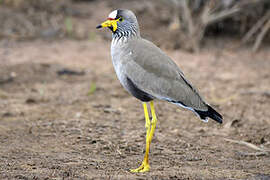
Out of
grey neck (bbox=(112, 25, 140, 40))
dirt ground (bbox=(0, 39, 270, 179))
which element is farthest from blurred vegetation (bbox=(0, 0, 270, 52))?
grey neck (bbox=(112, 25, 140, 40))

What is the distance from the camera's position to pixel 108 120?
5.62 meters

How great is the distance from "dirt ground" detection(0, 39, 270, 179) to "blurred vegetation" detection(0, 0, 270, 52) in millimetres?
522

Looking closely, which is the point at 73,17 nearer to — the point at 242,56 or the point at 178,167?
the point at 242,56

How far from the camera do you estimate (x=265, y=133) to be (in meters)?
5.27

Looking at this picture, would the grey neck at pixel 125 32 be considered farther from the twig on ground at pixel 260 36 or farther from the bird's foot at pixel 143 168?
the twig on ground at pixel 260 36

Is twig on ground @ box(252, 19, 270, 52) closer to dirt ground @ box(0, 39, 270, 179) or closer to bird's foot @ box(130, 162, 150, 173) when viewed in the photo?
dirt ground @ box(0, 39, 270, 179)

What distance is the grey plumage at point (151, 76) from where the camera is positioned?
3.98m

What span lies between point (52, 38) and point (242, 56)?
4119 mm

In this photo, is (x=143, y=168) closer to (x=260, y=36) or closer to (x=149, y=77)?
(x=149, y=77)

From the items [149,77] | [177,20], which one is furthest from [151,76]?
[177,20]

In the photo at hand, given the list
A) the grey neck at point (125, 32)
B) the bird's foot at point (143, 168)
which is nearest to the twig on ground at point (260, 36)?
the grey neck at point (125, 32)

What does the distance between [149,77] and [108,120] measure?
174 centimetres

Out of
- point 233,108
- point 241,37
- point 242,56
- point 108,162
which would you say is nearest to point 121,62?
point 108,162

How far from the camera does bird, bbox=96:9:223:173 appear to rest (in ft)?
13.1
